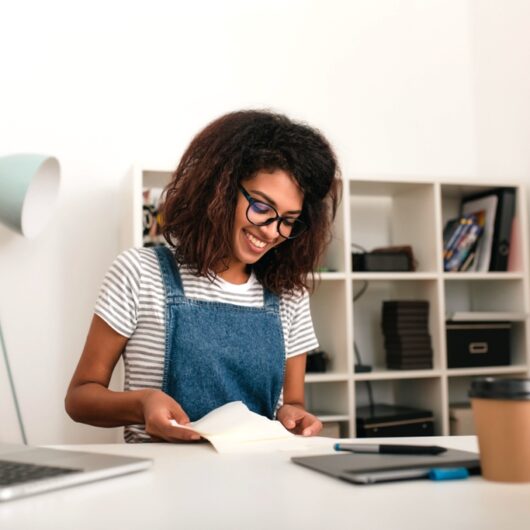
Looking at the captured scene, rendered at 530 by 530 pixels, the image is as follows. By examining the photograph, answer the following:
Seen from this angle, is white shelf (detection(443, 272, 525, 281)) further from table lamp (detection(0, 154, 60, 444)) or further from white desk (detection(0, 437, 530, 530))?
white desk (detection(0, 437, 530, 530))

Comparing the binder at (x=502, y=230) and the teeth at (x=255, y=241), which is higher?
the binder at (x=502, y=230)

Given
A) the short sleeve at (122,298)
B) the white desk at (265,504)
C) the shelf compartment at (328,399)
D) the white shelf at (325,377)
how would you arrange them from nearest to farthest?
the white desk at (265,504)
the short sleeve at (122,298)
the white shelf at (325,377)
the shelf compartment at (328,399)

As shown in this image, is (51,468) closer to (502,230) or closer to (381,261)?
(381,261)

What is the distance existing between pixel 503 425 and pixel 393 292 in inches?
96.3

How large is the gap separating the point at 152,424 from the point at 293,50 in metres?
2.32

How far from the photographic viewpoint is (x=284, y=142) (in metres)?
1.65

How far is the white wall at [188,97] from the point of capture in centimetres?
277

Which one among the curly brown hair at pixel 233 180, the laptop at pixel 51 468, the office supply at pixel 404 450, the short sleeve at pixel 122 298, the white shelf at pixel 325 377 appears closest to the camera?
the laptop at pixel 51 468

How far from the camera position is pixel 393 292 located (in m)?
3.21

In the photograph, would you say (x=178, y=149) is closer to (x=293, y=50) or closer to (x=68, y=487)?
(x=293, y=50)

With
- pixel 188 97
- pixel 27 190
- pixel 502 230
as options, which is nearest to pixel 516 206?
pixel 502 230

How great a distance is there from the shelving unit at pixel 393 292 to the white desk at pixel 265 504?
1791mm

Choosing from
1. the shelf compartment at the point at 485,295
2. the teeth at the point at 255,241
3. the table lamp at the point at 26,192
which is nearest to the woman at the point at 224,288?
the teeth at the point at 255,241

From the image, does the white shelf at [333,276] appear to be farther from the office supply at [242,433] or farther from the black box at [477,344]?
the office supply at [242,433]
